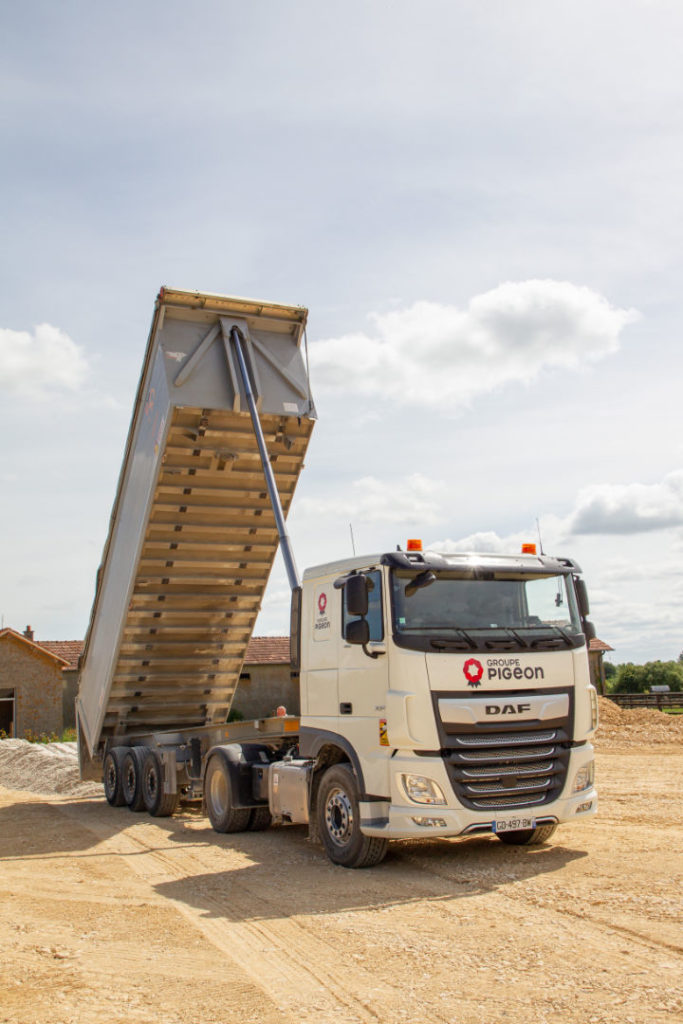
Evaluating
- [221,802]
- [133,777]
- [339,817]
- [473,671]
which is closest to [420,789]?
[473,671]

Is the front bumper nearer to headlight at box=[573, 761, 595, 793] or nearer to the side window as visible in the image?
A: headlight at box=[573, 761, 595, 793]

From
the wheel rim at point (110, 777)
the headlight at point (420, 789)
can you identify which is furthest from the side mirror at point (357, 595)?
the wheel rim at point (110, 777)

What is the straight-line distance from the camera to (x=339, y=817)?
791 centimetres

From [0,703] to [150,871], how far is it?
77.0 ft

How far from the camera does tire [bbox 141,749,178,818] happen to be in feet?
37.8

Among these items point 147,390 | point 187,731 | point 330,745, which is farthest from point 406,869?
point 147,390

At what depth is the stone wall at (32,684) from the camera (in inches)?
1128

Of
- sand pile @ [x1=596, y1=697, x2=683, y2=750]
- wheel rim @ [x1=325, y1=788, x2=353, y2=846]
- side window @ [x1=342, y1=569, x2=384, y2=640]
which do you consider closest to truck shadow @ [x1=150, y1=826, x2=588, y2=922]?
wheel rim @ [x1=325, y1=788, x2=353, y2=846]

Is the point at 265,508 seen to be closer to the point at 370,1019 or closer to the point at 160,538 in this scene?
the point at 160,538

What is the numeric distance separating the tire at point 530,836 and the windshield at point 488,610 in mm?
1669

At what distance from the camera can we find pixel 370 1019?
13.9 ft

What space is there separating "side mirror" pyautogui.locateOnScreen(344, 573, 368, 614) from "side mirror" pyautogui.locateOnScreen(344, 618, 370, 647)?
0.42ft

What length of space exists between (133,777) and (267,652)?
20.4m

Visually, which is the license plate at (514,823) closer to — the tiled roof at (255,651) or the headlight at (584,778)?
the headlight at (584,778)
